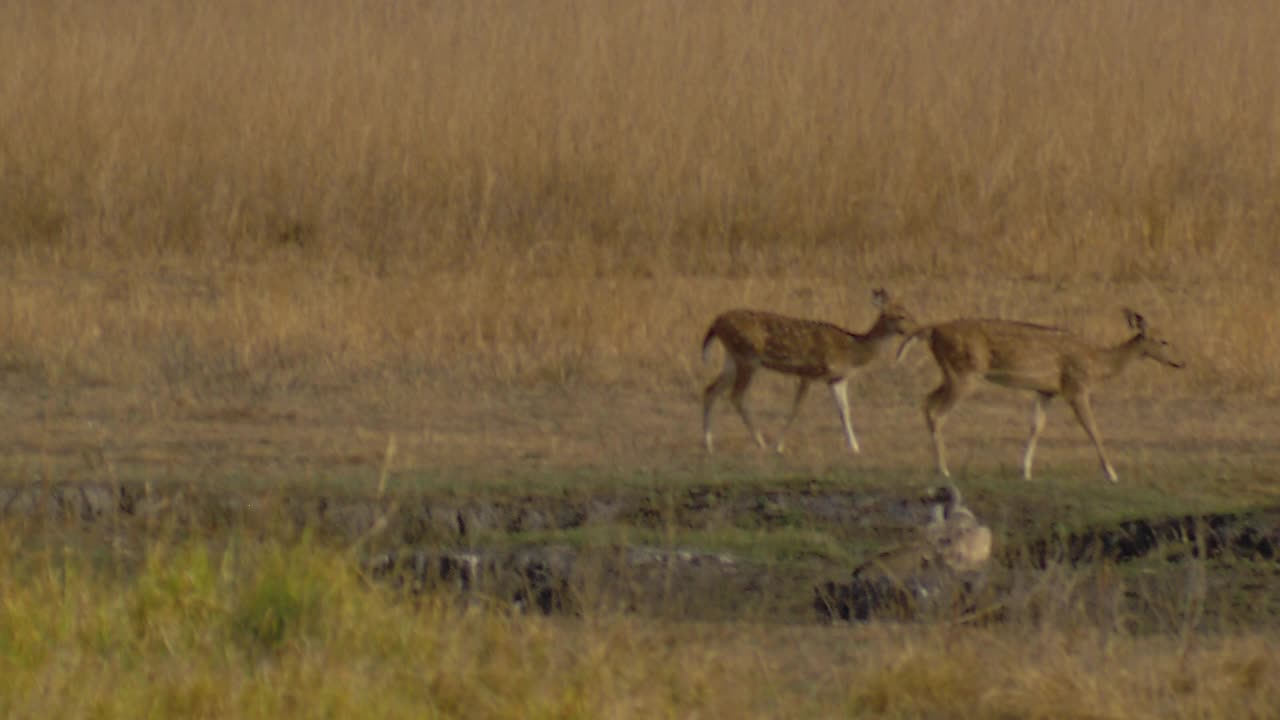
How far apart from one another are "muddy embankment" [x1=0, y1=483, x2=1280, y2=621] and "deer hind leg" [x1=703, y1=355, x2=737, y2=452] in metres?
1.06

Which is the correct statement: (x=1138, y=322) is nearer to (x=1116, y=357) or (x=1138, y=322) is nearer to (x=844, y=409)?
(x=1116, y=357)

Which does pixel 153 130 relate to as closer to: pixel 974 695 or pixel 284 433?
pixel 284 433

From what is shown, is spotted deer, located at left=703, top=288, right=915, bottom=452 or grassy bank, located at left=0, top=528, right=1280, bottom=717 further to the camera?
spotted deer, located at left=703, top=288, right=915, bottom=452

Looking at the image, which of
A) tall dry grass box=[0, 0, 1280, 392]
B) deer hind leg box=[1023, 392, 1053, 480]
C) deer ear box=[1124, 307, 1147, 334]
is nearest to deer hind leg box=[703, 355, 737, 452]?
deer hind leg box=[1023, 392, 1053, 480]

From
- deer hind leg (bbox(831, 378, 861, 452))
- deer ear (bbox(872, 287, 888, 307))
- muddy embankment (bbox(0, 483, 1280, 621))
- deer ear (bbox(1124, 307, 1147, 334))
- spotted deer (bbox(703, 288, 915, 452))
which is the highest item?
deer ear (bbox(872, 287, 888, 307))

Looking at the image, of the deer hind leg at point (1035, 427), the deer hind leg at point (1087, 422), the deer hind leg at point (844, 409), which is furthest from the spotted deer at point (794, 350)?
the deer hind leg at point (1087, 422)

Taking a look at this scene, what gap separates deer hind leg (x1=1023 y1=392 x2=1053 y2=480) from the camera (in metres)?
8.37

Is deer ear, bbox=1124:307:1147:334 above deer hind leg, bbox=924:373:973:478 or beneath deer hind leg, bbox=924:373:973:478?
above

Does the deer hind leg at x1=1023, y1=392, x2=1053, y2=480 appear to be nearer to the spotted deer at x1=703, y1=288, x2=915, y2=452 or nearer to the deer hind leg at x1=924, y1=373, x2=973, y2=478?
the deer hind leg at x1=924, y1=373, x2=973, y2=478

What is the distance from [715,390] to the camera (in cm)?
915

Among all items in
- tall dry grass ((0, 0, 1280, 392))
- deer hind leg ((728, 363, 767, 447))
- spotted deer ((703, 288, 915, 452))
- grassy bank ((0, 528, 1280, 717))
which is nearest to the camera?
grassy bank ((0, 528, 1280, 717))

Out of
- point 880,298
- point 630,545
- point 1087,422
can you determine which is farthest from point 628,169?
point 630,545

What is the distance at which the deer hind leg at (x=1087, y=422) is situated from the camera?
27.5 feet

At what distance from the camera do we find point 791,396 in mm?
10578
